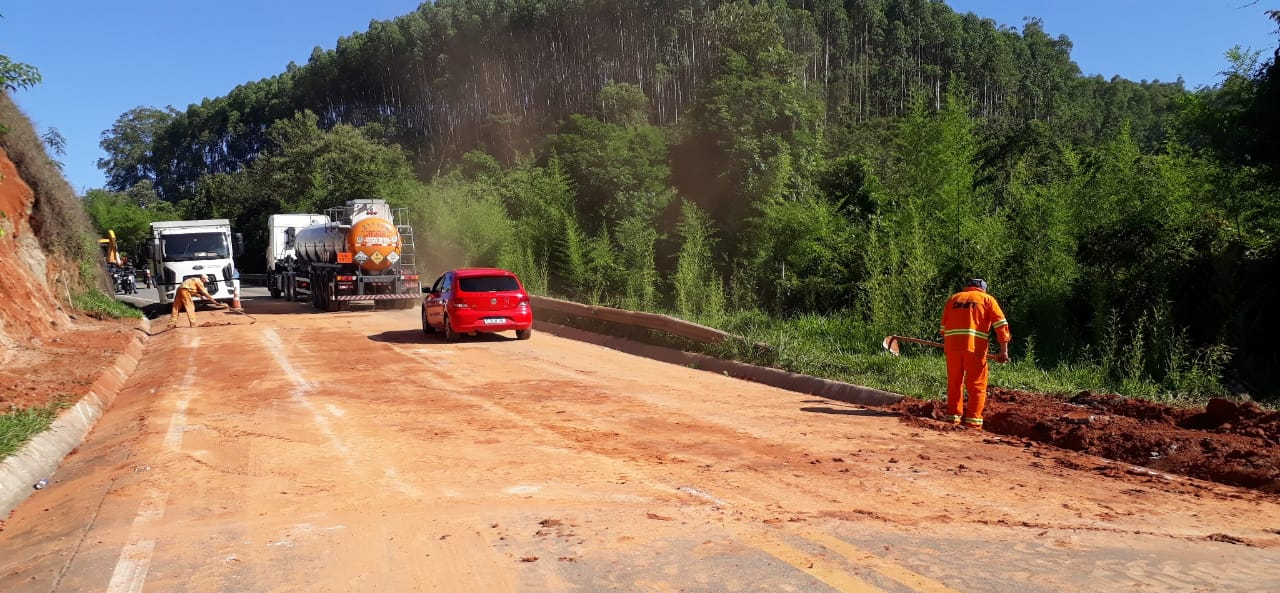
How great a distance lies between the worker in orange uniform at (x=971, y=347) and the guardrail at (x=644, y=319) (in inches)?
206

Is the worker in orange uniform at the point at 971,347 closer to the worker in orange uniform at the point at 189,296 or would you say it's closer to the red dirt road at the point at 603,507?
the red dirt road at the point at 603,507

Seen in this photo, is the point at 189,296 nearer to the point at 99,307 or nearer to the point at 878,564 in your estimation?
the point at 99,307

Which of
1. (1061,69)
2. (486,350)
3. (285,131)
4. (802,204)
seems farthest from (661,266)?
(1061,69)

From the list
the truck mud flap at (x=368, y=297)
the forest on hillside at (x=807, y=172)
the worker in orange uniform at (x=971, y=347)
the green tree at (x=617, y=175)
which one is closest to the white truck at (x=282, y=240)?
the forest on hillside at (x=807, y=172)

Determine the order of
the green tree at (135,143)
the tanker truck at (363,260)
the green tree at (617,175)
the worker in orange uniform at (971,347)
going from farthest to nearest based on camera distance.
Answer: the green tree at (135,143) < the green tree at (617,175) < the tanker truck at (363,260) < the worker in orange uniform at (971,347)

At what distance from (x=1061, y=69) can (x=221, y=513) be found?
93553mm

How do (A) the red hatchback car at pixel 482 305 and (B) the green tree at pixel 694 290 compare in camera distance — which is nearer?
(A) the red hatchback car at pixel 482 305

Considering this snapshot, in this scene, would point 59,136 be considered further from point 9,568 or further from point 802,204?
point 9,568

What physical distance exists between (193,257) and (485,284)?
15735 millimetres

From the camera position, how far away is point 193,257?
3122 centimetres

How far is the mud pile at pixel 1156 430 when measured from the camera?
7852 millimetres

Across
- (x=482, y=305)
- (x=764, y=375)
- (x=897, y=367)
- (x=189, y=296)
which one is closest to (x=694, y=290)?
(x=482, y=305)

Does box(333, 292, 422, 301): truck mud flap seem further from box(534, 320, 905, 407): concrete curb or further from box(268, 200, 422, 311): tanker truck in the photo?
box(534, 320, 905, 407): concrete curb

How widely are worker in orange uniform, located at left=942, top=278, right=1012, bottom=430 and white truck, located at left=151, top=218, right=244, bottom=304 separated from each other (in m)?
26.2
